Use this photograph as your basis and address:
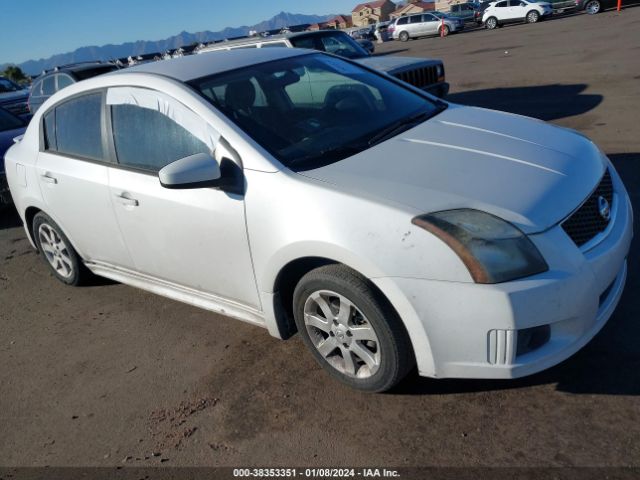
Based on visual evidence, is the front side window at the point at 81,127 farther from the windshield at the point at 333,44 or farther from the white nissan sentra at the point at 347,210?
the windshield at the point at 333,44

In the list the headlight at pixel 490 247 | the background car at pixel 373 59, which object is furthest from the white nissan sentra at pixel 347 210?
the background car at pixel 373 59

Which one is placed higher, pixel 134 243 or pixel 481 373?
pixel 134 243

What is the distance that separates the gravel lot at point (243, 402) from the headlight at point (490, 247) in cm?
76

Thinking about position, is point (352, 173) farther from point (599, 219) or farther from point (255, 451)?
point (255, 451)

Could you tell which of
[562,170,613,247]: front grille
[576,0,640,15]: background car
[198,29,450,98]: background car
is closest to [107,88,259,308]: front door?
[562,170,613,247]: front grille

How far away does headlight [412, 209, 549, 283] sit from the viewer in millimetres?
2428

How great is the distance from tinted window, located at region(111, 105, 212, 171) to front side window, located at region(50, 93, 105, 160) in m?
0.21

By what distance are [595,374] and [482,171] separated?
1.17 meters

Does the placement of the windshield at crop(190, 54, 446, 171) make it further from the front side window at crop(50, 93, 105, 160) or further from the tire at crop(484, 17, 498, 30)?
the tire at crop(484, 17, 498, 30)

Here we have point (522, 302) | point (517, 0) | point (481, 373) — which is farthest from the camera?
point (517, 0)

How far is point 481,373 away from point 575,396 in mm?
563

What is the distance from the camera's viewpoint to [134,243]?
3.78 metres

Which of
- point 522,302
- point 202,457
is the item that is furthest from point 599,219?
point 202,457

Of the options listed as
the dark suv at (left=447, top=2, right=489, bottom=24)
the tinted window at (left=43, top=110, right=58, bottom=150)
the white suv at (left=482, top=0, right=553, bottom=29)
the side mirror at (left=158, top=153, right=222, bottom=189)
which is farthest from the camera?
the dark suv at (left=447, top=2, right=489, bottom=24)
